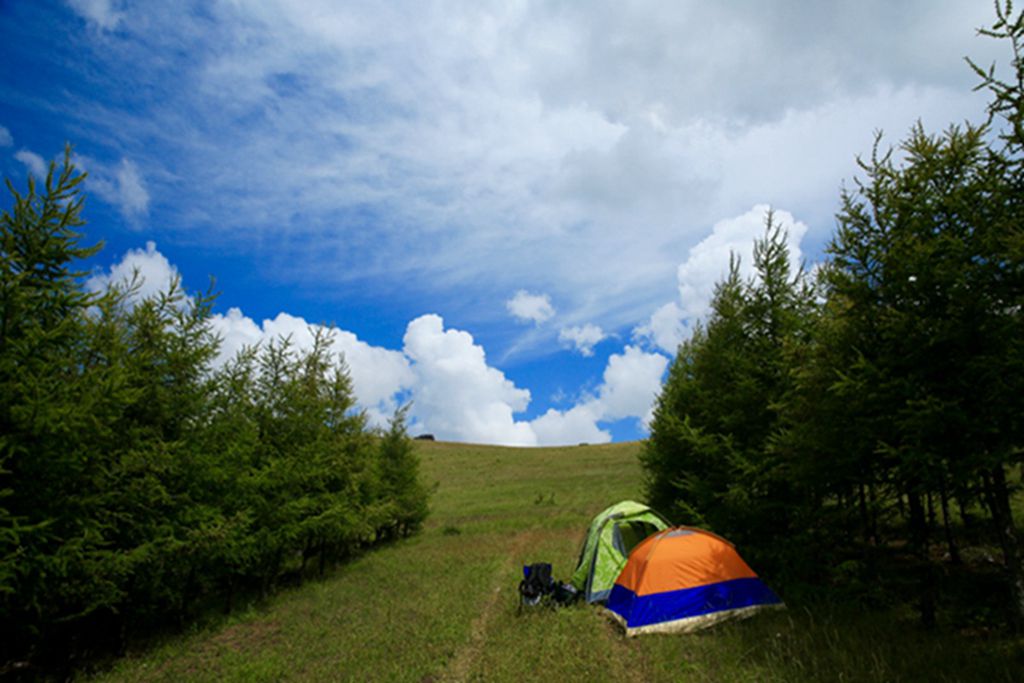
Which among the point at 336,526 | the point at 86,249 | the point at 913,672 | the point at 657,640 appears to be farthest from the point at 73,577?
the point at 913,672

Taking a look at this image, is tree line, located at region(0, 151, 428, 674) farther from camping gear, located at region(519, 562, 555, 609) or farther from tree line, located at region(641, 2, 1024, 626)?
tree line, located at region(641, 2, 1024, 626)

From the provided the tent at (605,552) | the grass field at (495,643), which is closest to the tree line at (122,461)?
the grass field at (495,643)

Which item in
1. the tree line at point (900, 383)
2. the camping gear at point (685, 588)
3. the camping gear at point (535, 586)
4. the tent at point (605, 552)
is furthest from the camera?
the tent at point (605, 552)

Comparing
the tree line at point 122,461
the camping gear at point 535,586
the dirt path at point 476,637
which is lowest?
the dirt path at point 476,637

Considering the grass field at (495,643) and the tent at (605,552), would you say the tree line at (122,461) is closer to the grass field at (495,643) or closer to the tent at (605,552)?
the grass field at (495,643)

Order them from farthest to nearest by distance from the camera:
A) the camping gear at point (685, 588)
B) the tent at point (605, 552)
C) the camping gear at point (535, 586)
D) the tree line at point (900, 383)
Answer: the tent at point (605, 552) → the camping gear at point (535, 586) → the camping gear at point (685, 588) → the tree line at point (900, 383)

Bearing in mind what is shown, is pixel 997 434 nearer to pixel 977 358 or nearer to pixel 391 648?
pixel 977 358

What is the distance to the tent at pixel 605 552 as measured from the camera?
13938 millimetres

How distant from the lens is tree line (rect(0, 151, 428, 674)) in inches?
344

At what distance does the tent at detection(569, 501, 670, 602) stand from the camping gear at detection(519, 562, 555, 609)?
1.27 metres

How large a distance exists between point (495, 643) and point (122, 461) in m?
9.07

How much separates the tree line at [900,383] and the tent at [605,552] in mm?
2942

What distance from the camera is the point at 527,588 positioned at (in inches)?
527

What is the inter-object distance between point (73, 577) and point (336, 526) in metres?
9.83
